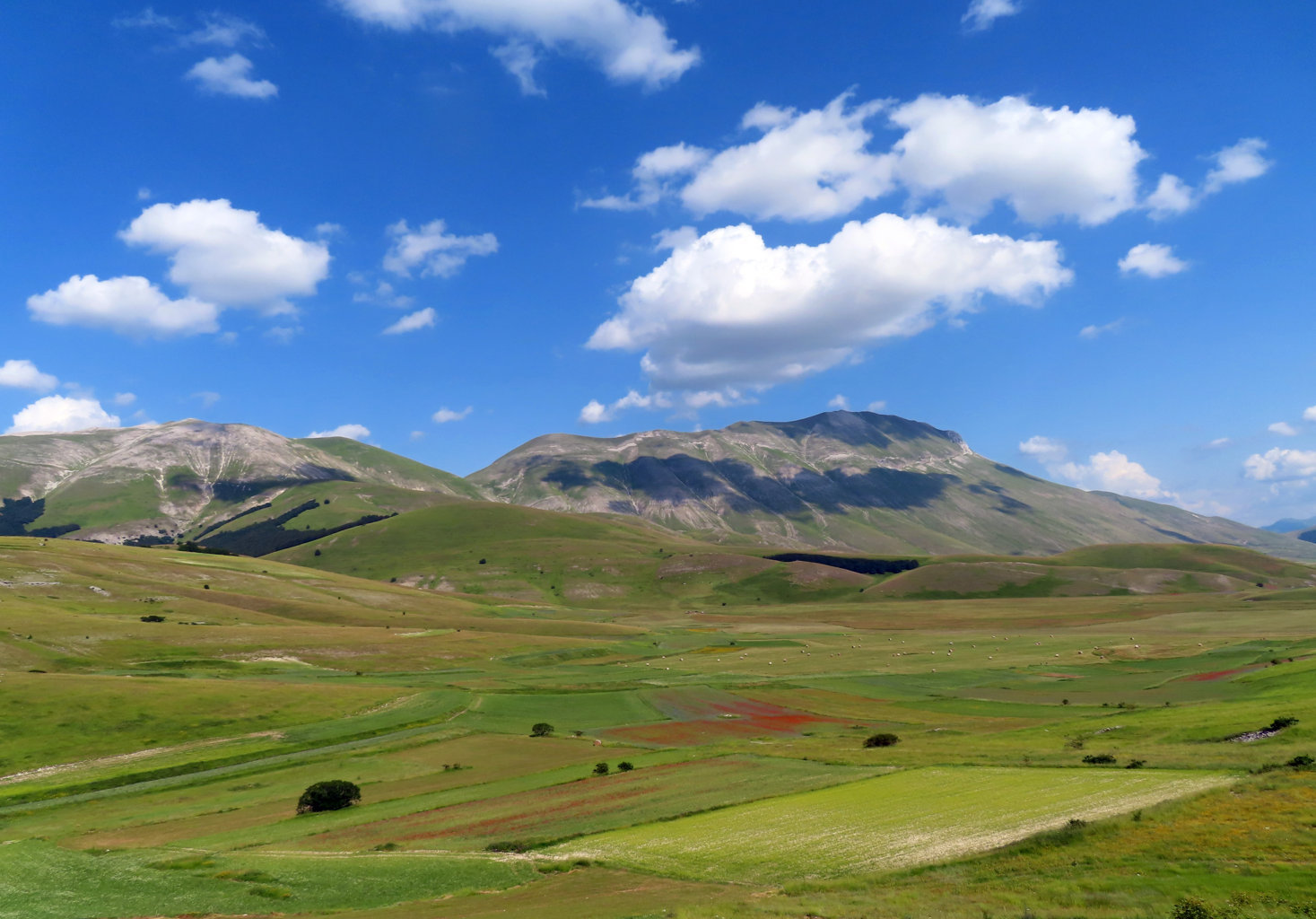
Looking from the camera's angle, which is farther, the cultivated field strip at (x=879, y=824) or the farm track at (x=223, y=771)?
the farm track at (x=223, y=771)

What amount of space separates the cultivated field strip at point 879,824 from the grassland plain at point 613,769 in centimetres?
26

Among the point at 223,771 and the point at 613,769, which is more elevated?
the point at 613,769

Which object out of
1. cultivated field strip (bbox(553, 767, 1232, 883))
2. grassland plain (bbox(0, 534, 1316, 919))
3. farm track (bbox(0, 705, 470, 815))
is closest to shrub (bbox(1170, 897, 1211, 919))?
grassland plain (bbox(0, 534, 1316, 919))

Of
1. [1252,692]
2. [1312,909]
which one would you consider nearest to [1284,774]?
[1312,909]

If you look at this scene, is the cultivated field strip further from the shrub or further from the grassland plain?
the shrub

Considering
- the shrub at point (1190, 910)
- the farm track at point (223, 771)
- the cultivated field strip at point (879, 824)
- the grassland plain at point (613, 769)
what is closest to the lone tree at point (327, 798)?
the grassland plain at point (613, 769)

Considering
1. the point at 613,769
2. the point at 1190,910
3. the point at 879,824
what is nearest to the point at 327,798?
the point at 613,769

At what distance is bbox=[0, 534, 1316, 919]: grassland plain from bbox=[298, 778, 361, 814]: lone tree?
1544mm

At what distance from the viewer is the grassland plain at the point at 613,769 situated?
90.7 ft

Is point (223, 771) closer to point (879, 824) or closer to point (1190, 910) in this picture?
point (879, 824)

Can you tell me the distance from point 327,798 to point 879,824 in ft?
119

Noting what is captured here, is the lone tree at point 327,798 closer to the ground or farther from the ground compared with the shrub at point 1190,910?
closer to the ground

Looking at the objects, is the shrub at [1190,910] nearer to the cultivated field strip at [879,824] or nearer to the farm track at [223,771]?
the cultivated field strip at [879,824]

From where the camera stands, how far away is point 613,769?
5744 centimetres
